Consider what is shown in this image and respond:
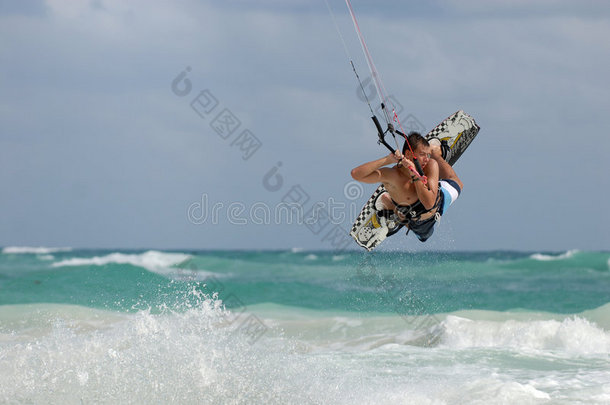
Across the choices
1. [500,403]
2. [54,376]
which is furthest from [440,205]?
[54,376]

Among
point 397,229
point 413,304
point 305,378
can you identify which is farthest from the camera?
point 413,304

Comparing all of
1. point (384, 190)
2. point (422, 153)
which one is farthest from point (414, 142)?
point (384, 190)

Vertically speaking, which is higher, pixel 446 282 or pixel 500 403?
pixel 446 282

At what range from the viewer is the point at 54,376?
6.55 metres

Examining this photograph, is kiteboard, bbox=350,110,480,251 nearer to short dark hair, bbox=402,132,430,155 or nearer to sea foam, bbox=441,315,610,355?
short dark hair, bbox=402,132,430,155

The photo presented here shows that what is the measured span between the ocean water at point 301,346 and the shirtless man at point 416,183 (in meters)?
1.81

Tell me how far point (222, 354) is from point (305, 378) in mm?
900

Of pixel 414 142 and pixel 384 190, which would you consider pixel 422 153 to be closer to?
pixel 414 142

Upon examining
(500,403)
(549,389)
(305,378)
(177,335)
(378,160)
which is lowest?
(177,335)

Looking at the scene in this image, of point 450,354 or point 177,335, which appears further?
point 450,354

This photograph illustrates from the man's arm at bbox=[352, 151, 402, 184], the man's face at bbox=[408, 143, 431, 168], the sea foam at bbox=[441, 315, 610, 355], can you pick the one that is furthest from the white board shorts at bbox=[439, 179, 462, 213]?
the sea foam at bbox=[441, 315, 610, 355]

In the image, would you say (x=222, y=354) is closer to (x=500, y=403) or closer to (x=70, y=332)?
(x=70, y=332)

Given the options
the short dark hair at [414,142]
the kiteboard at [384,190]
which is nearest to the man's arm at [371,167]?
the short dark hair at [414,142]

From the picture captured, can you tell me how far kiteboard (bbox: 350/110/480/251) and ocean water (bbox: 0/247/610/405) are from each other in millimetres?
1504
